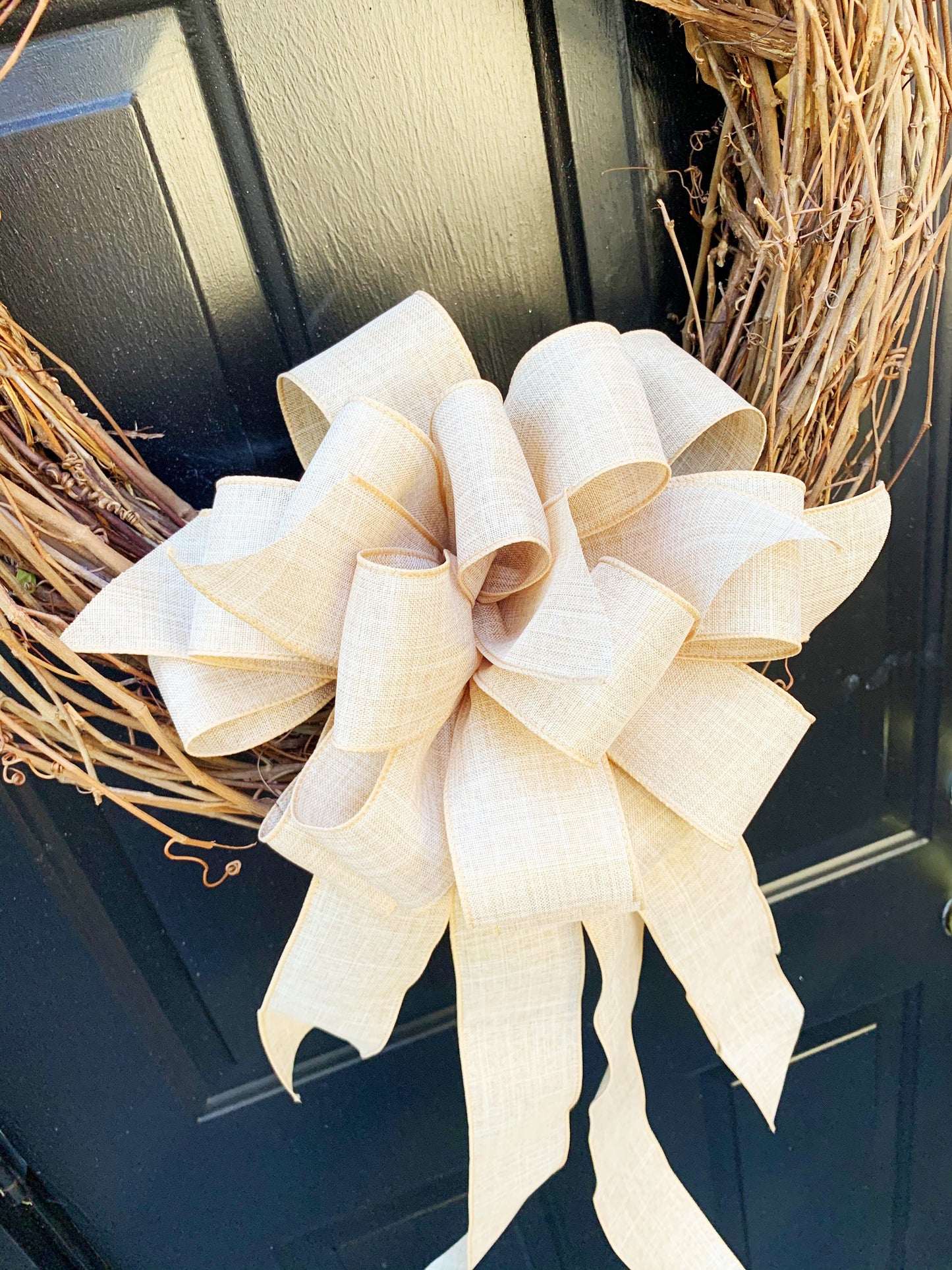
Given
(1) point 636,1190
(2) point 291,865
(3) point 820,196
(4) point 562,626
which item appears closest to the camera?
(4) point 562,626

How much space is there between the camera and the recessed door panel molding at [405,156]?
515mm

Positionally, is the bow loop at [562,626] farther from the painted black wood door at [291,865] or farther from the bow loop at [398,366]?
the painted black wood door at [291,865]

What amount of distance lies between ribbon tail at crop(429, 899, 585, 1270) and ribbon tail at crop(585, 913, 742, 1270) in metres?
0.05

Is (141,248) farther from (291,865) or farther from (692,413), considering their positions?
(291,865)

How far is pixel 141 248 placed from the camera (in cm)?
54

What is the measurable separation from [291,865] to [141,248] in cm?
46

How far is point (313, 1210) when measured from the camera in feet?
2.78

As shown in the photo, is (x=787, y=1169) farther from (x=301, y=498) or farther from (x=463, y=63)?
(x=463, y=63)

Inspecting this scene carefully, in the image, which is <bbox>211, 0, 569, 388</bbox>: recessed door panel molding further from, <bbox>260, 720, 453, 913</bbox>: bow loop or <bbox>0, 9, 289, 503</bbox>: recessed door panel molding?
<bbox>260, 720, 453, 913</bbox>: bow loop

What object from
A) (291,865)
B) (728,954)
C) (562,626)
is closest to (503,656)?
(562,626)

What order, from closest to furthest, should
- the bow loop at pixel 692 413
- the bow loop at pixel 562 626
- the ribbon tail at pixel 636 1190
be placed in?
the bow loop at pixel 562 626
the bow loop at pixel 692 413
the ribbon tail at pixel 636 1190

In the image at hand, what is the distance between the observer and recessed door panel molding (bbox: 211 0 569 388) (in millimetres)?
515

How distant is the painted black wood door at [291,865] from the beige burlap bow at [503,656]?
136 mm

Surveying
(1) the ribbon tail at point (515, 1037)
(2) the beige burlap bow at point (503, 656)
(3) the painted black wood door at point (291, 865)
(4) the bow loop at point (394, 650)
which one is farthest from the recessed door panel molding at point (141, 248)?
(1) the ribbon tail at point (515, 1037)
